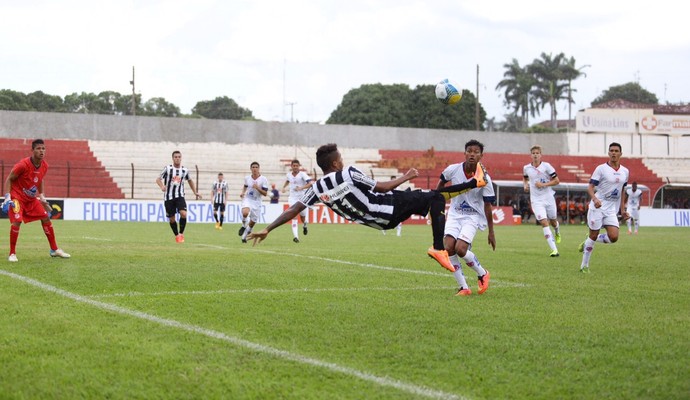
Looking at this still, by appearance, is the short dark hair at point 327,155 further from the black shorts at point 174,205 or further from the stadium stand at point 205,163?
the stadium stand at point 205,163

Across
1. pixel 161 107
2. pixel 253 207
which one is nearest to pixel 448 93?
pixel 253 207

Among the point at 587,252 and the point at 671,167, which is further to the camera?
the point at 671,167

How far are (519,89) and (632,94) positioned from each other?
26700 millimetres

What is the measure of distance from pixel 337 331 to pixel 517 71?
4428 inches

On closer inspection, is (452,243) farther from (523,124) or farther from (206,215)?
(523,124)

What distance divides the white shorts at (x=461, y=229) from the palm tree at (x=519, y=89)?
4188 inches

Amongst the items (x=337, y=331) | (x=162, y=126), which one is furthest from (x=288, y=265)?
(x=162, y=126)

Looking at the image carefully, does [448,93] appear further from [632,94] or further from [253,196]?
[632,94]

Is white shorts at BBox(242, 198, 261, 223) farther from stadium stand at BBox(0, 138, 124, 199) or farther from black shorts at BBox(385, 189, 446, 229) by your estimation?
Answer: stadium stand at BBox(0, 138, 124, 199)

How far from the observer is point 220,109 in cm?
11769

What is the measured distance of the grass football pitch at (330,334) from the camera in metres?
5.32

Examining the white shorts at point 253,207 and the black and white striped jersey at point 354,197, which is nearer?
the black and white striped jersey at point 354,197

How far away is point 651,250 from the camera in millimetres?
21250

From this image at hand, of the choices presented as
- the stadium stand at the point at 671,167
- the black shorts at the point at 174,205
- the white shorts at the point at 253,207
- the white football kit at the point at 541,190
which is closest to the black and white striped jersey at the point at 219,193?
the white shorts at the point at 253,207
